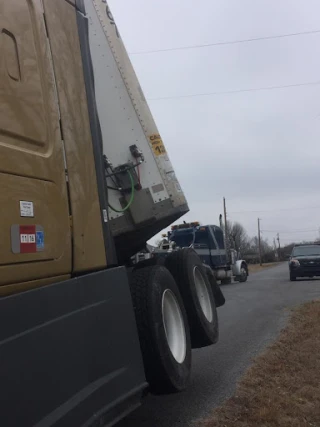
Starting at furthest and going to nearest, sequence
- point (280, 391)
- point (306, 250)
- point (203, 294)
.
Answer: point (306, 250) < point (203, 294) < point (280, 391)

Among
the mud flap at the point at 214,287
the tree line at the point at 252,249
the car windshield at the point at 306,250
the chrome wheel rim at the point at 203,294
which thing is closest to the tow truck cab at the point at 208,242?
the car windshield at the point at 306,250

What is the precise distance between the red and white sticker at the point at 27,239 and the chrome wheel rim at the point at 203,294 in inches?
108

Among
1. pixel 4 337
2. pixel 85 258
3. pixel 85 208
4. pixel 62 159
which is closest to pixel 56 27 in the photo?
pixel 62 159

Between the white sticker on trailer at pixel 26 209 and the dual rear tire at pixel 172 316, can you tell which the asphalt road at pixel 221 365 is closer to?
the dual rear tire at pixel 172 316

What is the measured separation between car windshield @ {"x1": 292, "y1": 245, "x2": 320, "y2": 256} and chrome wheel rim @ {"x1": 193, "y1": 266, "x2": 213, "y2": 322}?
19.2 m

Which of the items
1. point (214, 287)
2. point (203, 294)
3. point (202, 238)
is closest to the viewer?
point (203, 294)

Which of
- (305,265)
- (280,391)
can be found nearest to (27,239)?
(280,391)

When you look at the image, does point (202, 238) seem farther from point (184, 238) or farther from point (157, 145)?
point (157, 145)

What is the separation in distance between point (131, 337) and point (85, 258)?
0.69 meters

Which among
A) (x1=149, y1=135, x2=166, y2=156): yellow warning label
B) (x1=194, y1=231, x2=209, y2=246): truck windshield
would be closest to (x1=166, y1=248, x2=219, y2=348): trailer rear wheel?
(x1=149, y1=135, x2=166, y2=156): yellow warning label

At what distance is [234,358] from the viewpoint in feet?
25.0

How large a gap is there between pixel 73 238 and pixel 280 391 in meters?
3.31

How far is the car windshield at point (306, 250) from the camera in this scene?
2424 cm

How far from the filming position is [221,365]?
7250 millimetres
